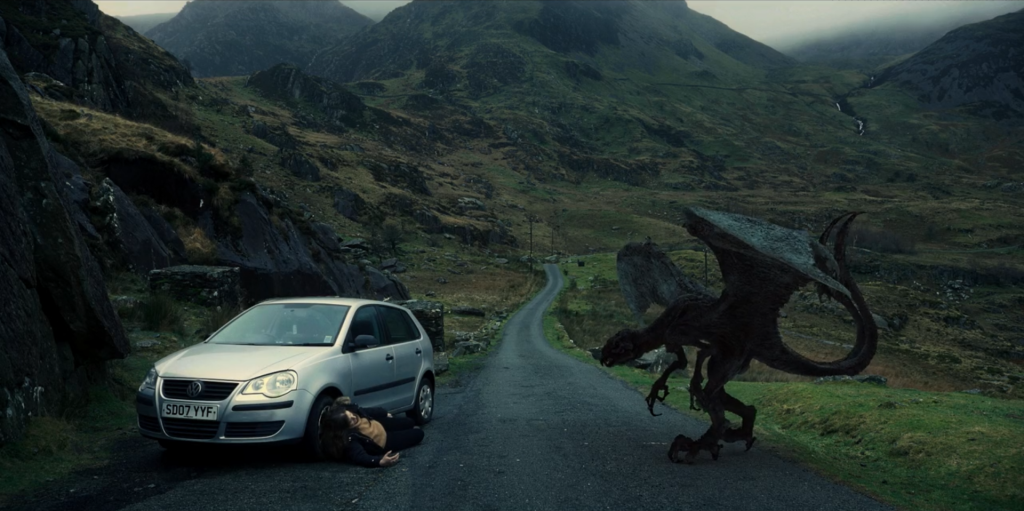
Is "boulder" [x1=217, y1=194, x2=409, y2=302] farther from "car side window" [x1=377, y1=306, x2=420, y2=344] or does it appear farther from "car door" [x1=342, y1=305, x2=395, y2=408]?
"car door" [x1=342, y1=305, x2=395, y2=408]

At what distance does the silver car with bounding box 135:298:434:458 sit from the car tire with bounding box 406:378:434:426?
269 millimetres

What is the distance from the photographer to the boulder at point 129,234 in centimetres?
1741

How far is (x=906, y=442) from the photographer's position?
27.0 feet

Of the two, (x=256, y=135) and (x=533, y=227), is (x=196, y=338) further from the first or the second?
(x=533, y=227)

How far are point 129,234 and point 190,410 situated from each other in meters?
13.6

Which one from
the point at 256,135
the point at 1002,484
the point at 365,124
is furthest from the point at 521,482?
the point at 365,124

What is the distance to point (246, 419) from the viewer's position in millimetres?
6621

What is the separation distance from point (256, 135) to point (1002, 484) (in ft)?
371

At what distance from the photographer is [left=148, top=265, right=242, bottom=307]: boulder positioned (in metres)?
16.9

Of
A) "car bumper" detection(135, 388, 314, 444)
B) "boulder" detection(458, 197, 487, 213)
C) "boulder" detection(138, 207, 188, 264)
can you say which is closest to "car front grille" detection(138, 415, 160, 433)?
"car bumper" detection(135, 388, 314, 444)

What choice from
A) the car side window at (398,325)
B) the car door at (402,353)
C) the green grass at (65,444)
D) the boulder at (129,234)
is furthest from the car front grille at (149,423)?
the boulder at (129,234)

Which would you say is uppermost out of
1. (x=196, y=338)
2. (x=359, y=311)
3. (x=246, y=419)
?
(x=359, y=311)

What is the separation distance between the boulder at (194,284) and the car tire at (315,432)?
1151 centimetres

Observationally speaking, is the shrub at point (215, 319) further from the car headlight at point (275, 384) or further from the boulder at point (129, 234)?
the car headlight at point (275, 384)
